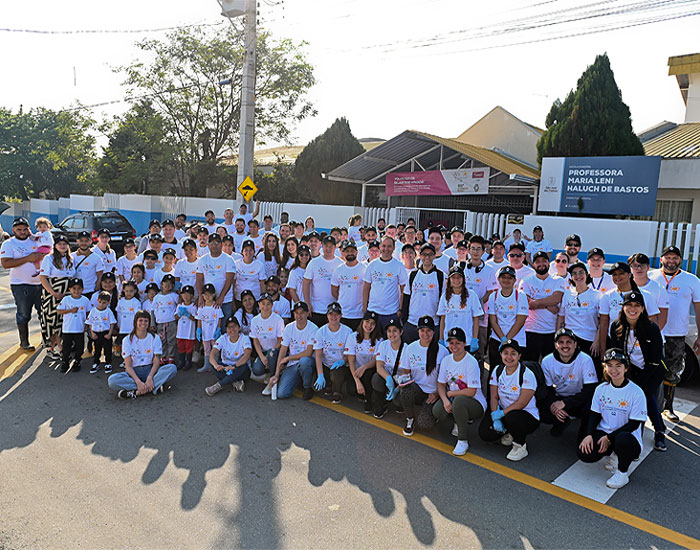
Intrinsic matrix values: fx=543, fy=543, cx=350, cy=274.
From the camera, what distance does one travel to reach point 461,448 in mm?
4883

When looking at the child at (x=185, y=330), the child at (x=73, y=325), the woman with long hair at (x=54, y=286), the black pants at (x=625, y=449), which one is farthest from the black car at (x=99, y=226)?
the black pants at (x=625, y=449)

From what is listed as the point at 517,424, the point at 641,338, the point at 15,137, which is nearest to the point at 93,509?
the point at 517,424

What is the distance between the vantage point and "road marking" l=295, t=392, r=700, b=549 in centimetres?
369

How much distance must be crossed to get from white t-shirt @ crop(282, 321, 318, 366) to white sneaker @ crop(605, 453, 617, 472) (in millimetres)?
3210

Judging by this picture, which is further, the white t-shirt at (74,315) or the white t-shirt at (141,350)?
the white t-shirt at (74,315)

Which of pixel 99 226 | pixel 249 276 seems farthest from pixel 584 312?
pixel 99 226

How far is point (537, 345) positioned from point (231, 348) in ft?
11.7

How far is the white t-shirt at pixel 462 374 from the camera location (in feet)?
16.6

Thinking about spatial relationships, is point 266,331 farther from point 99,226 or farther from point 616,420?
point 99,226

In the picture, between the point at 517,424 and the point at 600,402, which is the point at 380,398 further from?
the point at 600,402

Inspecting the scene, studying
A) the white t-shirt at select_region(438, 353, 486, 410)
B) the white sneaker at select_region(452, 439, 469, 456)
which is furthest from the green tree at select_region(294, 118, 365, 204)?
the white sneaker at select_region(452, 439, 469, 456)

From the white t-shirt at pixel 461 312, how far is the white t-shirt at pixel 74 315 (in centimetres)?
468

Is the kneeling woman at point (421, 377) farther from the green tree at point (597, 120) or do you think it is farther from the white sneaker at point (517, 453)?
the green tree at point (597, 120)

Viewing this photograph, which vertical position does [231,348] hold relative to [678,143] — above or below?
below
